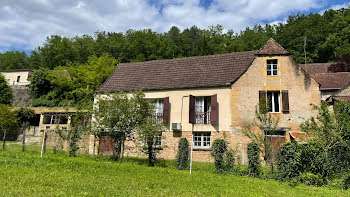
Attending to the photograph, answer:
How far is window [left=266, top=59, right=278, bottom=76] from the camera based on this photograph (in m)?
17.3

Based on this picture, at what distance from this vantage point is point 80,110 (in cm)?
1515

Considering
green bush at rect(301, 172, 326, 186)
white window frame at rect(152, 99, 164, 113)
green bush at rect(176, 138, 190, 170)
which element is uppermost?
white window frame at rect(152, 99, 164, 113)

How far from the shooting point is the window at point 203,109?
17.6m

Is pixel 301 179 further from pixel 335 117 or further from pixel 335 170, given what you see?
pixel 335 117

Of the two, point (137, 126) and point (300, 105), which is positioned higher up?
point (300, 105)

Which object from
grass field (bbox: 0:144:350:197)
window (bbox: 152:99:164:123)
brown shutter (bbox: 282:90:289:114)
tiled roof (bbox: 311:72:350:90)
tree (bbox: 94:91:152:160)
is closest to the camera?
grass field (bbox: 0:144:350:197)

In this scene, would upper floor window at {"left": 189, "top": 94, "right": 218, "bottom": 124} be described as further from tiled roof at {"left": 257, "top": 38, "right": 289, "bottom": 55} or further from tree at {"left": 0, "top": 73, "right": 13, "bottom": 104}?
tree at {"left": 0, "top": 73, "right": 13, "bottom": 104}

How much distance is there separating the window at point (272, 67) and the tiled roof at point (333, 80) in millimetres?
7306

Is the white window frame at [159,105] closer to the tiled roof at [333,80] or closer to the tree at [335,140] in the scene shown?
the tree at [335,140]

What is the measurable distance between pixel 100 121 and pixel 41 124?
21.4 metres

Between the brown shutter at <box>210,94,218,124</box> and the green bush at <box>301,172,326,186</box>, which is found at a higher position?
the brown shutter at <box>210,94,218,124</box>

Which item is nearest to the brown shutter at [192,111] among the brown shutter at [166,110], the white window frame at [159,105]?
the brown shutter at [166,110]

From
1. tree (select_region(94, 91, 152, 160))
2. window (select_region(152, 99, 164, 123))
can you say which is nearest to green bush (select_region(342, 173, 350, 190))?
tree (select_region(94, 91, 152, 160))

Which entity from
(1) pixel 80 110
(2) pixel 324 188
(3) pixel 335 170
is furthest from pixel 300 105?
(1) pixel 80 110
